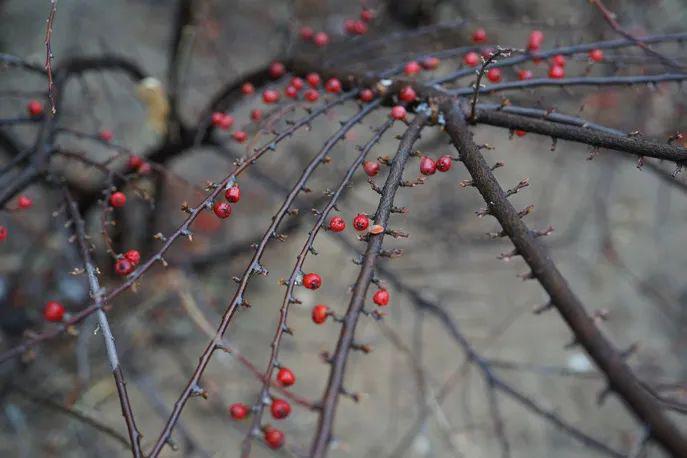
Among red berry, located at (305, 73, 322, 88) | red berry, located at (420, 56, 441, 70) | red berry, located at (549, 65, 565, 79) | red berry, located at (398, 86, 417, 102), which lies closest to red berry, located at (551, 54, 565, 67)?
red berry, located at (549, 65, 565, 79)

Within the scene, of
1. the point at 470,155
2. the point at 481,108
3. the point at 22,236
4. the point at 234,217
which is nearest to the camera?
the point at 470,155

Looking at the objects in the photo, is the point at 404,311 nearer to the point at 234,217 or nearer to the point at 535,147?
the point at 234,217

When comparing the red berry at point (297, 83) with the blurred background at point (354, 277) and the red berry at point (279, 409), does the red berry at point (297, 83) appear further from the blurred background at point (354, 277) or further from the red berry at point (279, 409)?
the red berry at point (279, 409)

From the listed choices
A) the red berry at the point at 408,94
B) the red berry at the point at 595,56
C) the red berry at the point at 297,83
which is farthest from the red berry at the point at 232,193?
the red berry at the point at 595,56

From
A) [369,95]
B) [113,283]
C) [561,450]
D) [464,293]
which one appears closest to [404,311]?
[464,293]

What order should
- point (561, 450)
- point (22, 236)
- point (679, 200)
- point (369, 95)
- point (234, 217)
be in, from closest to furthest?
point (369, 95), point (561, 450), point (22, 236), point (234, 217), point (679, 200)

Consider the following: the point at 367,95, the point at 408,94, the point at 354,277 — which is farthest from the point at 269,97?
the point at 354,277
